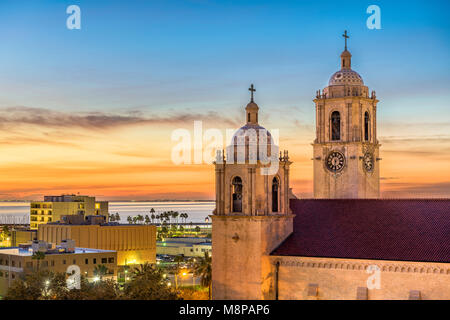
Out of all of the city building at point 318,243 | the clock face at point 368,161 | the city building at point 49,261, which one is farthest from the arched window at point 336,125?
the city building at point 49,261

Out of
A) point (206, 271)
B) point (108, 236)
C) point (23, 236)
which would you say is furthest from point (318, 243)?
point (23, 236)

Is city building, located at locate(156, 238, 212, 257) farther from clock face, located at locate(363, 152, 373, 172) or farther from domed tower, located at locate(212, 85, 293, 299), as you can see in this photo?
domed tower, located at locate(212, 85, 293, 299)

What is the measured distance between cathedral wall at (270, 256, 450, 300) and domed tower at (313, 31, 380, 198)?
23446mm

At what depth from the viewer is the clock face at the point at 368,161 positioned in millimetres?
75125

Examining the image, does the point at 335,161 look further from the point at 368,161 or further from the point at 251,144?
the point at 251,144

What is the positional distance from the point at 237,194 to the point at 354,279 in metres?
11.3

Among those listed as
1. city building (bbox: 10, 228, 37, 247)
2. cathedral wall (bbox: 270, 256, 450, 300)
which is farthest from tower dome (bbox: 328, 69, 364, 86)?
city building (bbox: 10, 228, 37, 247)

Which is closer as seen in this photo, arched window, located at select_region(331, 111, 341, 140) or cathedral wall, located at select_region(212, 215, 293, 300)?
cathedral wall, located at select_region(212, 215, 293, 300)

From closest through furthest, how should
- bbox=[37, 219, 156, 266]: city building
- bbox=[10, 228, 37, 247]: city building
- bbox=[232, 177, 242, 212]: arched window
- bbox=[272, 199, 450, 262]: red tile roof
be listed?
1. bbox=[272, 199, 450, 262]: red tile roof
2. bbox=[232, 177, 242, 212]: arched window
3. bbox=[37, 219, 156, 266]: city building
4. bbox=[10, 228, 37, 247]: city building

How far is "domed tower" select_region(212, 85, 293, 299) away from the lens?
53625 millimetres

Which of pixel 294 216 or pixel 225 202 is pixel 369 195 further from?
pixel 225 202

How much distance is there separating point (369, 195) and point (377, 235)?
23808 millimetres

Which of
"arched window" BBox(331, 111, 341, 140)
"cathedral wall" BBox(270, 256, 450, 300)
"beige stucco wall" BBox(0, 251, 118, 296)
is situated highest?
"arched window" BBox(331, 111, 341, 140)
